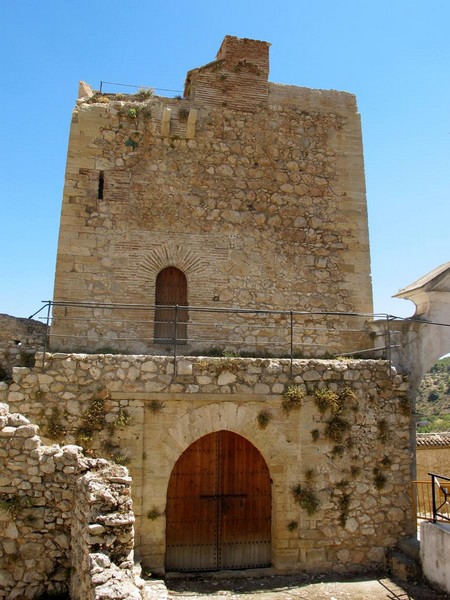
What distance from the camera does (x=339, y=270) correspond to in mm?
13398

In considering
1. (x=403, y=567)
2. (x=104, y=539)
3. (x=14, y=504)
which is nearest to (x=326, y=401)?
(x=403, y=567)

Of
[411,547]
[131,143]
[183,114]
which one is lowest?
[411,547]

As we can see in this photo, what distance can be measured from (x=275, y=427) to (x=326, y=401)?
1070 mm

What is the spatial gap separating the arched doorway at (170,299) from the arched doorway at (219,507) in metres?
2.94

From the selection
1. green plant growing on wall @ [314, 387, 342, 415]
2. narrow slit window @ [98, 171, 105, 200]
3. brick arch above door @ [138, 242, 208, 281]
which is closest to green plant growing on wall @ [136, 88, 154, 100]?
narrow slit window @ [98, 171, 105, 200]

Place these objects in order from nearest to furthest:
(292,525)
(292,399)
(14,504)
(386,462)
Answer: (14,504) → (292,525) → (292,399) → (386,462)

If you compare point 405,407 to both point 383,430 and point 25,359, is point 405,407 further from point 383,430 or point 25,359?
point 25,359

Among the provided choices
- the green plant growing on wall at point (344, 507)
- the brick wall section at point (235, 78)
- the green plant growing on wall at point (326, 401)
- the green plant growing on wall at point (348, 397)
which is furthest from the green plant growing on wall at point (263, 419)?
the brick wall section at point (235, 78)

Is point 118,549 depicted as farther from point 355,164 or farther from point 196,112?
point 355,164

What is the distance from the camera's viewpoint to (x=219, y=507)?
10.1 metres

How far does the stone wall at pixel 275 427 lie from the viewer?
30.6ft

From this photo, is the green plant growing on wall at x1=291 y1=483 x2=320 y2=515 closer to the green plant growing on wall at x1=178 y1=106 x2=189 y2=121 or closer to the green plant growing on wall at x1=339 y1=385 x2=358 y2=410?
the green plant growing on wall at x1=339 y1=385 x2=358 y2=410

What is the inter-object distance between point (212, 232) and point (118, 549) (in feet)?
25.7

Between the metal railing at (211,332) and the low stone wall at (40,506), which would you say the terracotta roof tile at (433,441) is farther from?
the low stone wall at (40,506)
